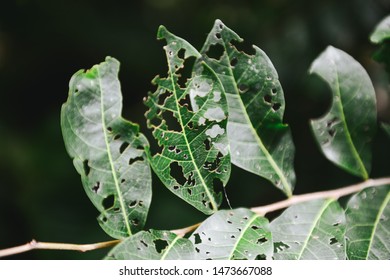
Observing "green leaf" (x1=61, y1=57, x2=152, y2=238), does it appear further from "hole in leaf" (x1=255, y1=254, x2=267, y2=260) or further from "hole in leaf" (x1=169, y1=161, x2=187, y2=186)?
"hole in leaf" (x1=255, y1=254, x2=267, y2=260)

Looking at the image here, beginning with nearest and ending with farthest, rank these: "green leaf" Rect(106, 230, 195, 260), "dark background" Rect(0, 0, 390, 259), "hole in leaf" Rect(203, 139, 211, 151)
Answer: "green leaf" Rect(106, 230, 195, 260)
"hole in leaf" Rect(203, 139, 211, 151)
"dark background" Rect(0, 0, 390, 259)

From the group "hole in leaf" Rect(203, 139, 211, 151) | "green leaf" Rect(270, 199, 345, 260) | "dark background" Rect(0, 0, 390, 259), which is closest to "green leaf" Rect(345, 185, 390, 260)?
"green leaf" Rect(270, 199, 345, 260)

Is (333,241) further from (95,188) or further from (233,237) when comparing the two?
(95,188)

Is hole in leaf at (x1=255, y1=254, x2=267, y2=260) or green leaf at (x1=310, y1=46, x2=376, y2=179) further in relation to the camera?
green leaf at (x1=310, y1=46, x2=376, y2=179)

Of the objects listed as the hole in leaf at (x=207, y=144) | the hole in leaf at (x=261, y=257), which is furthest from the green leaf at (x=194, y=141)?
the hole in leaf at (x=261, y=257)

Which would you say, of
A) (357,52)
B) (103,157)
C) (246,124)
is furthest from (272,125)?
(357,52)

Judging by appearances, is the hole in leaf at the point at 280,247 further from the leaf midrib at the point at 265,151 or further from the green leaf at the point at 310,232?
the leaf midrib at the point at 265,151
